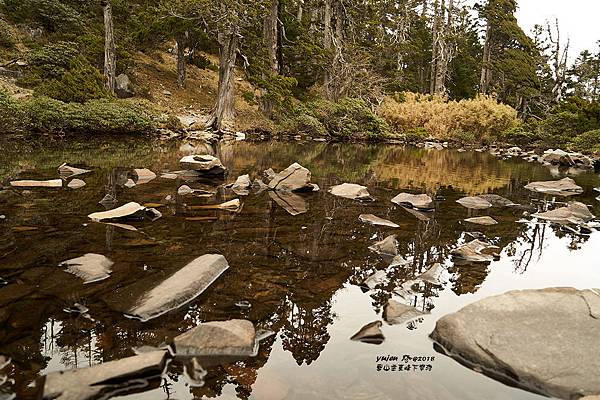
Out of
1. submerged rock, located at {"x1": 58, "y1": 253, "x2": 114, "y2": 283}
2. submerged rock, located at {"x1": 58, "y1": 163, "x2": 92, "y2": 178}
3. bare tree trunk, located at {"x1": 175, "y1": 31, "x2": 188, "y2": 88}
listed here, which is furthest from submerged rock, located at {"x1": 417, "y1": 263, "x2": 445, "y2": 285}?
bare tree trunk, located at {"x1": 175, "y1": 31, "x2": 188, "y2": 88}

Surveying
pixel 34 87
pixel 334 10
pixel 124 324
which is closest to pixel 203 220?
pixel 124 324

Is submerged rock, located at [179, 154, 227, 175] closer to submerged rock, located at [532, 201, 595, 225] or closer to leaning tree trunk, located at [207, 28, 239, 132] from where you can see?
submerged rock, located at [532, 201, 595, 225]

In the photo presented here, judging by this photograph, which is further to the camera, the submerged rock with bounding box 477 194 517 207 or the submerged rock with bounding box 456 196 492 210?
the submerged rock with bounding box 477 194 517 207

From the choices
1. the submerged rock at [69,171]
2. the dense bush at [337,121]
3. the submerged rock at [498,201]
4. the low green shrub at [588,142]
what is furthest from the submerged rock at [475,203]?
the dense bush at [337,121]

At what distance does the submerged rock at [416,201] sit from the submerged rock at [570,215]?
1463 millimetres

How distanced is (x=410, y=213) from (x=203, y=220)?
2807 millimetres

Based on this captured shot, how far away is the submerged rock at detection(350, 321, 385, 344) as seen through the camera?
263 cm

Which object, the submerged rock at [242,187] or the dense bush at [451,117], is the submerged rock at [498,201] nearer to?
the submerged rock at [242,187]

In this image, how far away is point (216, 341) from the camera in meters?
2.37

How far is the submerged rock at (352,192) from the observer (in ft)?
23.1

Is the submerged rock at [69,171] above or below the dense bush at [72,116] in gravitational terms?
below

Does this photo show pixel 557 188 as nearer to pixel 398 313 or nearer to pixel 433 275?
pixel 433 275

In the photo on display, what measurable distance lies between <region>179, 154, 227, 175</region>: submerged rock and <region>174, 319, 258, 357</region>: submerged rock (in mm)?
6147

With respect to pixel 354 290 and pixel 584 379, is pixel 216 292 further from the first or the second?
pixel 584 379
